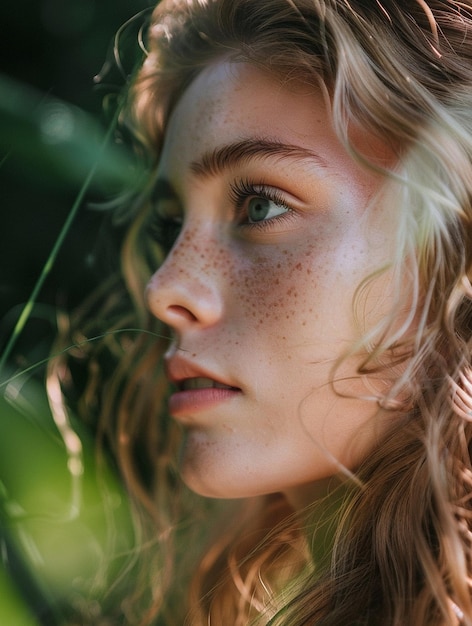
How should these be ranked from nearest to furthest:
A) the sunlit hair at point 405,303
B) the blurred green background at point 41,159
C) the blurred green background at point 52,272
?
the sunlit hair at point 405,303, the blurred green background at point 52,272, the blurred green background at point 41,159

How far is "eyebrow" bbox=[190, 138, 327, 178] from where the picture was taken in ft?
3.08

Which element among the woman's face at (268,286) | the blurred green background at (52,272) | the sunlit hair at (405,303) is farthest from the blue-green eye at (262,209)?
the blurred green background at (52,272)

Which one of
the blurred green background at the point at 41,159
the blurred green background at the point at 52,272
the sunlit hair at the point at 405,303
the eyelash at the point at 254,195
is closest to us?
the sunlit hair at the point at 405,303

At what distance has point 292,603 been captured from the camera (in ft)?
3.00

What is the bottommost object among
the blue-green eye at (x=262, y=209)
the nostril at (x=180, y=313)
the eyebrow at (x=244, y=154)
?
the nostril at (x=180, y=313)

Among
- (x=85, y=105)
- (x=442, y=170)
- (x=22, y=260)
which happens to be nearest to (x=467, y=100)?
(x=442, y=170)

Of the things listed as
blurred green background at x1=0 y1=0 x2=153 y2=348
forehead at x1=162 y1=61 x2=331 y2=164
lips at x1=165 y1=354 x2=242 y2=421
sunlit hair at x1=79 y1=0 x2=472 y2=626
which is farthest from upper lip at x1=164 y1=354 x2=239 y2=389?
blurred green background at x1=0 y1=0 x2=153 y2=348

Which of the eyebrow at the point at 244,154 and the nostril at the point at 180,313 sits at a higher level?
the eyebrow at the point at 244,154

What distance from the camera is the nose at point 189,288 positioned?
98cm

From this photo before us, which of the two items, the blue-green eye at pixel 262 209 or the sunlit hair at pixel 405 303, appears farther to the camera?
the blue-green eye at pixel 262 209

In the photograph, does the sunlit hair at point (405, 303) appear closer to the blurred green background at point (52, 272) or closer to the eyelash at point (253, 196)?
the eyelash at point (253, 196)

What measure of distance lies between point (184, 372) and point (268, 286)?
0.51ft

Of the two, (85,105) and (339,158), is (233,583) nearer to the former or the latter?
(339,158)

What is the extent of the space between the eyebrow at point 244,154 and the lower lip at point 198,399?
10.4 inches
